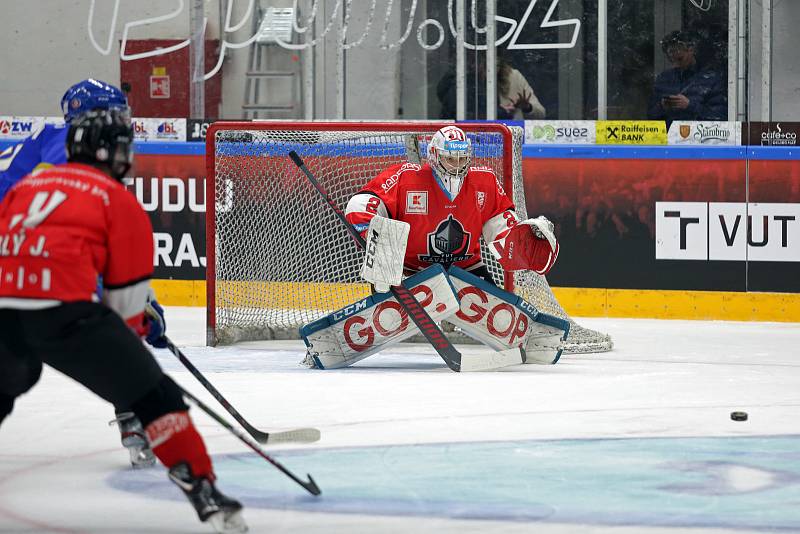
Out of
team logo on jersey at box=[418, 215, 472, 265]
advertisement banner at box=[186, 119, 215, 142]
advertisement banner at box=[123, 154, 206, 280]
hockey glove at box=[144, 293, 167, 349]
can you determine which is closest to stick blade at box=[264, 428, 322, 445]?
hockey glove at box=[144, 293, 167, 349]

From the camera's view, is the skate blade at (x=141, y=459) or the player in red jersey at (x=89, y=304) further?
the skate blade at (x=141, y=459)

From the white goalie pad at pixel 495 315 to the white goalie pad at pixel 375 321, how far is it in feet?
0.28

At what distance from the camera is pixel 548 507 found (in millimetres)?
3270

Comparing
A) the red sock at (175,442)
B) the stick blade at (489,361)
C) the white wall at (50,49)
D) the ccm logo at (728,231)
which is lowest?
the stick blade at (489,361)

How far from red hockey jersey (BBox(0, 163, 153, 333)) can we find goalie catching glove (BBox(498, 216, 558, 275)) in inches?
119

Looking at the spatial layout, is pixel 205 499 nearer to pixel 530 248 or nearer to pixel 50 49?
pixel 530 248

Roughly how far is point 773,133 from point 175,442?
16.8 feet

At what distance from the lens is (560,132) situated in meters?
7.73

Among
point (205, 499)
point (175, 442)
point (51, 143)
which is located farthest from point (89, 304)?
point (51, 143)

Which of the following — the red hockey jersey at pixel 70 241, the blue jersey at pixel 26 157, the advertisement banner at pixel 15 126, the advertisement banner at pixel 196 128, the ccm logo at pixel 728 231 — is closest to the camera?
the red hockey jersey at pixel 70 241

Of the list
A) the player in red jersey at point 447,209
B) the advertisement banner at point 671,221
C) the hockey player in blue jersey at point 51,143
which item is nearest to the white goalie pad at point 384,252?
the player in red jersey at point 447,209

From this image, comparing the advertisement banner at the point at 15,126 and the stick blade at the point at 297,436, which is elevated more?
the advertisement banner at the point at 15,126

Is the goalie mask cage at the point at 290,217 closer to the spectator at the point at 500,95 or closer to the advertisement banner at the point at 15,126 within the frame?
the spectator at the point at 500,95

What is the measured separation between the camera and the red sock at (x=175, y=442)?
2814 millimetres
